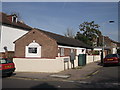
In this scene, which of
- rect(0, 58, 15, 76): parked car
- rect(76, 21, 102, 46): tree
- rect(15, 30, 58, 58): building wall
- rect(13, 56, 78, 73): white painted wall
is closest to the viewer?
rect(0, 58, 15, 76): parked car

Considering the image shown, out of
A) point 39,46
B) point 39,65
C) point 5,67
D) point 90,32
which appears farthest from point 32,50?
point 90,32

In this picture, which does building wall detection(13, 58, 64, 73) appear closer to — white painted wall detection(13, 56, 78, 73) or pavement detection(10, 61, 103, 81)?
white painted wall detection(13, 56, 78, 73)

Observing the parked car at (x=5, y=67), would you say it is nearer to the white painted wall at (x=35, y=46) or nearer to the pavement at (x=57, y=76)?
the pavement at (x=57, y=76)

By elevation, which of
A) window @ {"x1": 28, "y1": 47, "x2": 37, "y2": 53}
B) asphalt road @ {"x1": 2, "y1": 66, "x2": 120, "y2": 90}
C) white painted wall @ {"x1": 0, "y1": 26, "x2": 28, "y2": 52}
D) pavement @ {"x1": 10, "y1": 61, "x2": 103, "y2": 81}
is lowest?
→ pavement @ {"x1": 10, "y1": 61, "x2": 103, "y2": 81}

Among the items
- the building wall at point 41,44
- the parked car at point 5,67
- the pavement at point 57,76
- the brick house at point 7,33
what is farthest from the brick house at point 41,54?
the brick house at point 7,33

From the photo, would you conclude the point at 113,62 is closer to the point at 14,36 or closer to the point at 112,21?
the point at 112,21

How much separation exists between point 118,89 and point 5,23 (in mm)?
20321

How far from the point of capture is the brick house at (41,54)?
14422 millimetres

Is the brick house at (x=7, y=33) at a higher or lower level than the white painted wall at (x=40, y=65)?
higher

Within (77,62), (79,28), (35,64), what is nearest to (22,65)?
(35,64)

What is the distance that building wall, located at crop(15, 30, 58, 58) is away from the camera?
16.4 m

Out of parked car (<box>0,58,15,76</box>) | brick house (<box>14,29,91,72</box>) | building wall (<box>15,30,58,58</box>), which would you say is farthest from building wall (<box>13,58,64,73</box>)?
parked car (<box>0,58,15,76</box>)

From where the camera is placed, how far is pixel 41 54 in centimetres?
1695

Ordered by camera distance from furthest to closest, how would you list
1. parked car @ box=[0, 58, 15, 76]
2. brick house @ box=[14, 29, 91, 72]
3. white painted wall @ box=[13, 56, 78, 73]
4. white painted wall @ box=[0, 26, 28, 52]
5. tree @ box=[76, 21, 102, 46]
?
tree @ box=[76, 21, 102, 46] < white painted wall @ box=[0, 26, 28, 52] < brick house @ box=[14, 29, 91, 72] < white painted wall @ box=[13, 56, 78, 73] < parked car @ box=[0, 58, 15, 76]
